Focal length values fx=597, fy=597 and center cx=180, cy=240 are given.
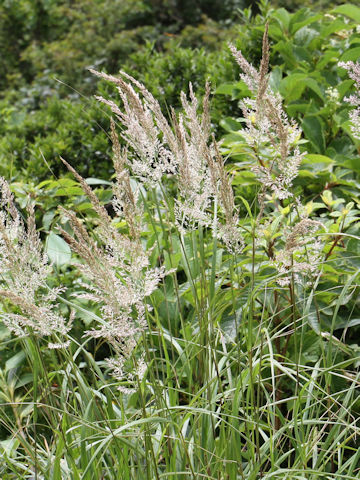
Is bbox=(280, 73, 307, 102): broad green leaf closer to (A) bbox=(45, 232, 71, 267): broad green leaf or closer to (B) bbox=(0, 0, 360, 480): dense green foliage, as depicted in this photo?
(B) bbox=(0, 0, 360, 480): dense green foliage

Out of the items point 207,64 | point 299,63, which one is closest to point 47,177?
point 207,64

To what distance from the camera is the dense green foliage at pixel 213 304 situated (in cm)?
164

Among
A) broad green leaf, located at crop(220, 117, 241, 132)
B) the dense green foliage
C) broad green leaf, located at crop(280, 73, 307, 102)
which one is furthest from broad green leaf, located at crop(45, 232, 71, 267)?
broad green leaf, located at crop(280, 73, 307, 102)

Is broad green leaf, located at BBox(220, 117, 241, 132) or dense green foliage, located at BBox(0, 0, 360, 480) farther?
broad green leaf, located at BBox(220, 117, 241, 132)

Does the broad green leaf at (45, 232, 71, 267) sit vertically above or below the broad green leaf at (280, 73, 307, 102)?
below

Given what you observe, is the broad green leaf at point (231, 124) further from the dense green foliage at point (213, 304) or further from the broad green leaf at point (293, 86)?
the broad green leaf at point (293, 86)

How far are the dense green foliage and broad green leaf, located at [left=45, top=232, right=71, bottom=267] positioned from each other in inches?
0.6

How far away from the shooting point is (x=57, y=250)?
2516mm

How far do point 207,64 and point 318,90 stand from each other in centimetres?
137

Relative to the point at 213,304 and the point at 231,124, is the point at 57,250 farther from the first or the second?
the point at 231,124

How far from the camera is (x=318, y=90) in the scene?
10.7ft

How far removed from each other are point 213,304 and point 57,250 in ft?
3.33

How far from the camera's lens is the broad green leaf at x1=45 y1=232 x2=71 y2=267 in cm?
253

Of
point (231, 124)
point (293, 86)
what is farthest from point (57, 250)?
point (293, 86)
